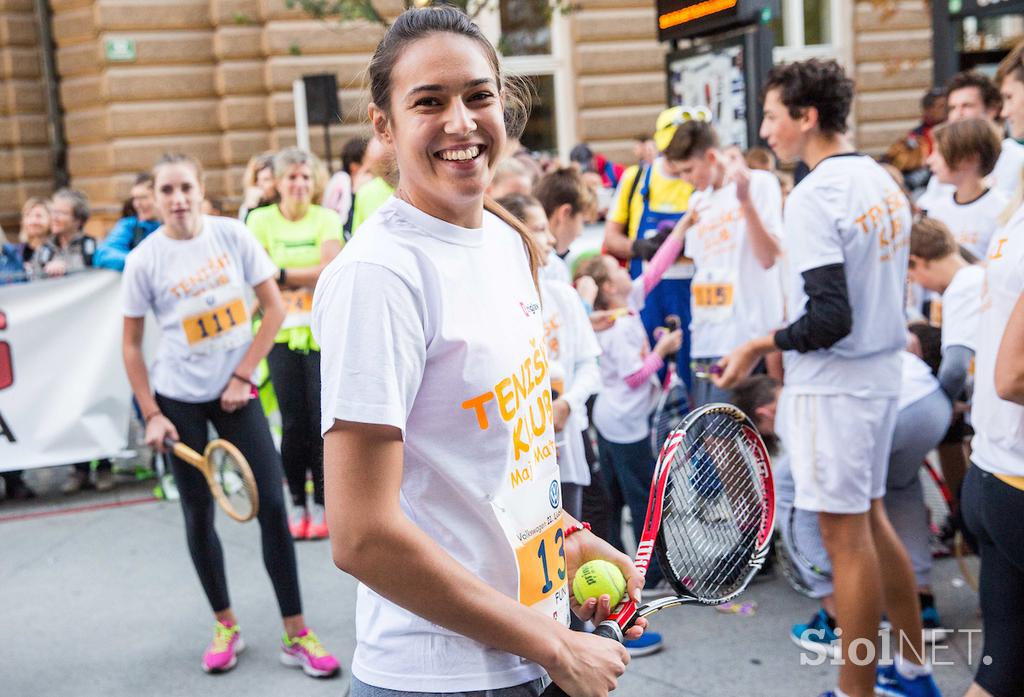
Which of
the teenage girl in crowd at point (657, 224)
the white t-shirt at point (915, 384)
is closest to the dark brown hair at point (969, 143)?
the teenage girl in crowd at point (657, 224)

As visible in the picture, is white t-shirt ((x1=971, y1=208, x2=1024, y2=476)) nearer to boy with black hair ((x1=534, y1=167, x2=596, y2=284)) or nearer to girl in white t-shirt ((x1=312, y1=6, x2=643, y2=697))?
girl in white t-shirt ((x1=312, y1=6, x2=643, y2=697))

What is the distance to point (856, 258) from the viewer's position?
10.6 ft

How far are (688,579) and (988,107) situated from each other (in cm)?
484

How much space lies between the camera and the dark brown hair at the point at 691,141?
4.83m

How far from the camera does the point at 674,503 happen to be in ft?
6.91

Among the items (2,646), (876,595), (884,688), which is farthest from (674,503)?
(2,646)

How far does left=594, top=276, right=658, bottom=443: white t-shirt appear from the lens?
4461mm

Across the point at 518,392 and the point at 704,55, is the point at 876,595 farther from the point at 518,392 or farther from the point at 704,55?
the point at 704,55

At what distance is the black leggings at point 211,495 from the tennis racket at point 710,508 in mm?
2208

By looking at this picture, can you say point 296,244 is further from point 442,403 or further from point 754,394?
point 442,403

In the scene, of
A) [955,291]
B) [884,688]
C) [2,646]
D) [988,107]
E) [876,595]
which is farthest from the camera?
[988,107]

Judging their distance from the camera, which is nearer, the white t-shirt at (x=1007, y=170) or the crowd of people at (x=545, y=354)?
the crowd of people at (x=545, y=354)

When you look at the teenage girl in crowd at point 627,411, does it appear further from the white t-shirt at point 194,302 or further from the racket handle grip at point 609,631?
the racket handle grip at point 609,631

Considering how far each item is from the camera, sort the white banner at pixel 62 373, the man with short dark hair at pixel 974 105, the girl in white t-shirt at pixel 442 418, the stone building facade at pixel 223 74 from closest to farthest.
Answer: the girl in white t-shirt at pixel 442 418, the man with short dark hair at pixel 974 105, the white banner at pixel 62 373, the stone building facade at pixel 223 74
